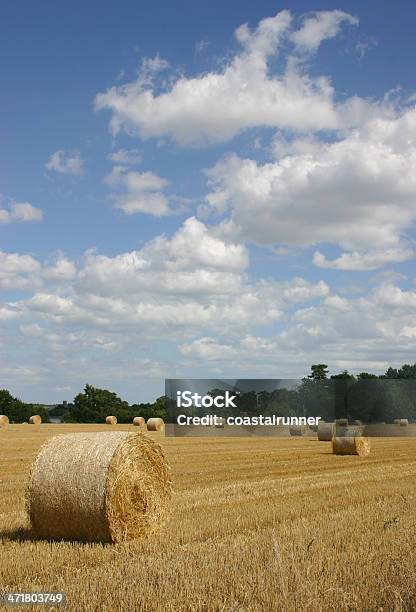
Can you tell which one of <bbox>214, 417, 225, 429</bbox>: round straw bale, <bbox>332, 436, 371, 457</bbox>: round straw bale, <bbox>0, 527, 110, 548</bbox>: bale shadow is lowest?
<bbox>0, 527, 110, 548</bbox>: bale shadow

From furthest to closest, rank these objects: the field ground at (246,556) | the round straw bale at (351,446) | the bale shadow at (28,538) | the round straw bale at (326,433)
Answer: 1. the round straw bale at (326,433)
2. the round straw bale at (351,446)
3. the bale shadow at (28,538)
4. the field ground at (246,556)

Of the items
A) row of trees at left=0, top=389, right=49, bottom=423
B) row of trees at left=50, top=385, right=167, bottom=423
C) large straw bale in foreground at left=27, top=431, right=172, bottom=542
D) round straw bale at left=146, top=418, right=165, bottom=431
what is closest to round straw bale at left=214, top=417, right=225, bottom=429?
round straw bale at left=146, top=418, right=165, bottom=431

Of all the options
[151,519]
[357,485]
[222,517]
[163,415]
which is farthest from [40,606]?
[163,415]

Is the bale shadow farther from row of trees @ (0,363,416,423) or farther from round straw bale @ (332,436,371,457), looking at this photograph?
row of trees @ (0,363,416,423)

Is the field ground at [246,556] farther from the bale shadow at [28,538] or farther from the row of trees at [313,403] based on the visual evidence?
the row of trees at [313,403]

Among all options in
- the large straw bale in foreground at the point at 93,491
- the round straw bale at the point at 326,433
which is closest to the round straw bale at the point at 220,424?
the round straw bale at the point at 326,433

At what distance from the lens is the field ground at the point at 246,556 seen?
649 centimetres

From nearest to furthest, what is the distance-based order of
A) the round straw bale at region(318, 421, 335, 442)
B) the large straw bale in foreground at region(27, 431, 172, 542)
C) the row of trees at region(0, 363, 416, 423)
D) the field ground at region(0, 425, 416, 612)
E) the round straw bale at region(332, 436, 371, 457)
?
the field ground at region(0, 425, 416, 612)
the large straw bale in foreground at region(27, 431, 172, 542)
the round straw bale at region(332, 436, 371, 457)
the round straw bale at region(318, 421, 335, 442)
the row of trees at region(0, 363, 416, 423)

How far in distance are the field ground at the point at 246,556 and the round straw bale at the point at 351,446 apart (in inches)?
439

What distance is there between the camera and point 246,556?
8141mm

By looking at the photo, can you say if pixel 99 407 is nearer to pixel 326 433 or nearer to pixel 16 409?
pixel 16 409

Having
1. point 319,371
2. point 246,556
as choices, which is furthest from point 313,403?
point 246,556

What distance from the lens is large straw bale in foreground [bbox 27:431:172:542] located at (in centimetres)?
968

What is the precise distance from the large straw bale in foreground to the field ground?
0.33 metres
